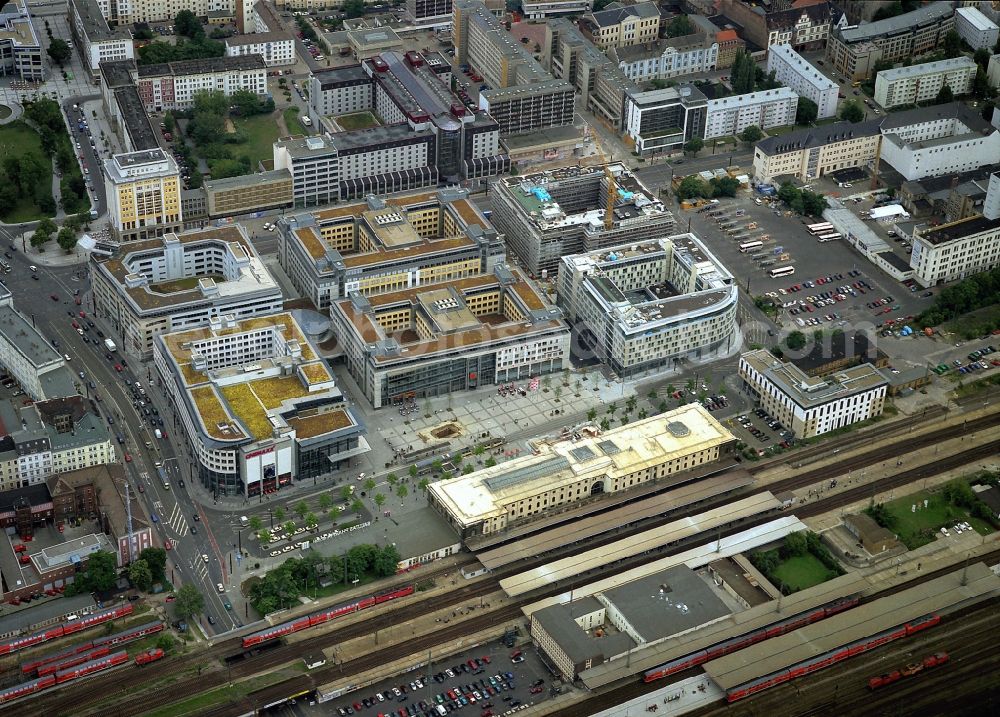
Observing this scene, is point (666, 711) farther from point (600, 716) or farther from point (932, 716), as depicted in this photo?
point (932, 716)

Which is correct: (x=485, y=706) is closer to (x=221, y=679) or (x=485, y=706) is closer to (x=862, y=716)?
Result: (x=221, y=679)

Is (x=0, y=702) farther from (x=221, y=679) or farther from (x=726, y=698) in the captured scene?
(x=726, y=698)

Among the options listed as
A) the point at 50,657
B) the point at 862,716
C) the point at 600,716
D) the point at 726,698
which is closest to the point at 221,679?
the point at 50,657

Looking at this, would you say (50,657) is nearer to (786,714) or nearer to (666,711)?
(666,711)

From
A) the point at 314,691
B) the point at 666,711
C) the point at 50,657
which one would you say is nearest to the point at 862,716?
the point at 666,711

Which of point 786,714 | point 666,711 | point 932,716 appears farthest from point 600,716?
point 932,716
